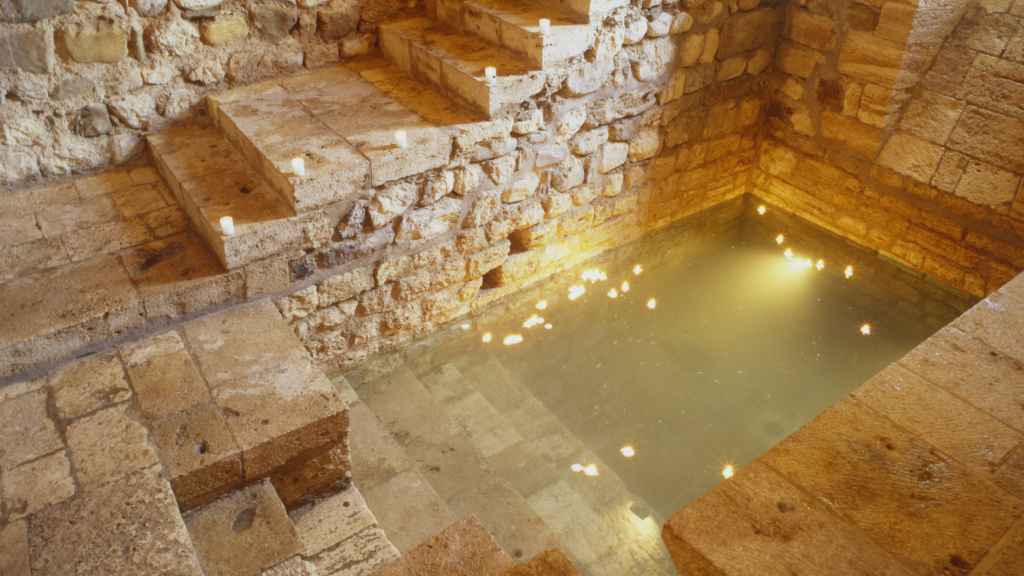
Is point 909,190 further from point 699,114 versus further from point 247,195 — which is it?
point 247,195

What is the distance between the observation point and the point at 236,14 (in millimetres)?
3559

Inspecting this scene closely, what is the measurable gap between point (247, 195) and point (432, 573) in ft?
5.98

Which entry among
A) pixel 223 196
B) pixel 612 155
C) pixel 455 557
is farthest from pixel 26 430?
pixel 612 155

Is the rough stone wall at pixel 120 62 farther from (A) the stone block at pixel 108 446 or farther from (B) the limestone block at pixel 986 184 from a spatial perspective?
(B) the limestone block at pixel 986 184

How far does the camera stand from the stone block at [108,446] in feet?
7.83

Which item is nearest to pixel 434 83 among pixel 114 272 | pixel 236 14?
pixel 236 14

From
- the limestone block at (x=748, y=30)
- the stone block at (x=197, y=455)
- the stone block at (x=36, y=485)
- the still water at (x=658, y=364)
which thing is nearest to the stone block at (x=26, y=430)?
the stone block at (x=36, y=485)

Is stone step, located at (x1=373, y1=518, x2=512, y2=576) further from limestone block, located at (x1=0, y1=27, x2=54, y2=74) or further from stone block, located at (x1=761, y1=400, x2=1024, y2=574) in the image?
limestone block, located at (x1=0, y1=27, x2=54, y2=74)

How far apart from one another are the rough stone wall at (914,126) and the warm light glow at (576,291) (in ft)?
5.64

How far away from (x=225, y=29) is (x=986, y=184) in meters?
3.93

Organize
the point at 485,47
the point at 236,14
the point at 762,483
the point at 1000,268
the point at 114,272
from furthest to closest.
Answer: the point at 1000,268
the point at 485,47
the point at 236,14
the point at 114,272
the point at 762,483

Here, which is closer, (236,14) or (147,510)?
(147,510)

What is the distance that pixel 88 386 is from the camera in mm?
2691

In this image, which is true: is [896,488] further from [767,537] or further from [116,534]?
[116,534]
